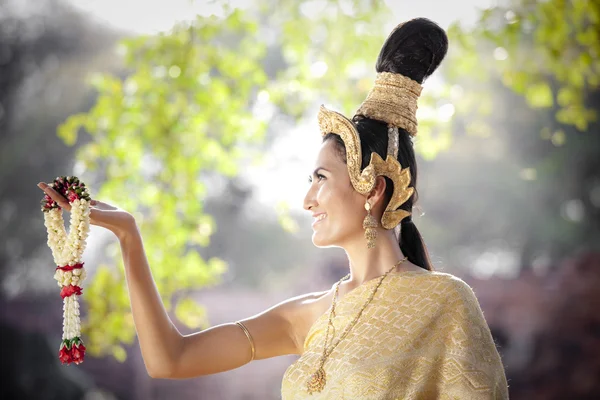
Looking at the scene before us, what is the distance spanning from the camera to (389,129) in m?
2.34

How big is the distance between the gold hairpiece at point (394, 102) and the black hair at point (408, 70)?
0.9 inches

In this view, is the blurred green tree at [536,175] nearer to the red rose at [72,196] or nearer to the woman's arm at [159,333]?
the woman's arm at [159,333]

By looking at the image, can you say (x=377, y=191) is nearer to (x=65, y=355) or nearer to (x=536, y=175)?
(x=65, y=355)

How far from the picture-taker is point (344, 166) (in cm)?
233

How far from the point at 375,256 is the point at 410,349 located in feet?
1.09

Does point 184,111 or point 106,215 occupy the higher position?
point 184,111

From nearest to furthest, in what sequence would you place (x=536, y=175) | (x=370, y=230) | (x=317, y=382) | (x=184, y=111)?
(x=317, y=382), (x=370, y=230), (x=184, y=111), (x=536, y=175)

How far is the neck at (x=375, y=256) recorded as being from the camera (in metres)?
2.31

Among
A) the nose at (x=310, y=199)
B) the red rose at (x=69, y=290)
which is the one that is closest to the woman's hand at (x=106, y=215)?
the red rose at (x=69, y=290)

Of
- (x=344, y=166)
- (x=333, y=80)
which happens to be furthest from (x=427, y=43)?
(x=333, y=80)

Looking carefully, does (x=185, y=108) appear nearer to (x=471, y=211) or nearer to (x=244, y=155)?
(x=244, y=155)

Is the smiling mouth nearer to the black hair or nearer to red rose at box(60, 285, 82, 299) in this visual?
the black hair

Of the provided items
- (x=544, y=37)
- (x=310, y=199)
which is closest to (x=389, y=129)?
(x=310, y=199)

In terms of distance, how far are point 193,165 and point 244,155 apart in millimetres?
450
